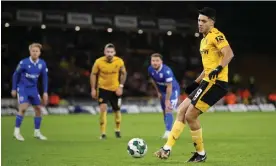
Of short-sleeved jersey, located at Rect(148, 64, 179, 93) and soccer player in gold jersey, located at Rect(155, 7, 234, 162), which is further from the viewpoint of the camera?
short-sleeved jersey, located at Rect(148, 64, 179, 93)

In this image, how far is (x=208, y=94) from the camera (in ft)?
29.2

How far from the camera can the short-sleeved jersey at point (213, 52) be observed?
29.0ft

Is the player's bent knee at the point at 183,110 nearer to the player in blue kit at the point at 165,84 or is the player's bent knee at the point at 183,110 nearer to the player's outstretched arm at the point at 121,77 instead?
the player in blue kit at the point at 165,84

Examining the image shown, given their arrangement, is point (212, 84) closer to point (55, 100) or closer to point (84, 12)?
point (55, 100)

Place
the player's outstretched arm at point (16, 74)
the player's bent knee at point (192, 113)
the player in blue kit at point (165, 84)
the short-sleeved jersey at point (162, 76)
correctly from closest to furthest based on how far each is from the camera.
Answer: the player's bent knee at point (192, 113) → the player's outstretched arm at point (16, 74) → the player in blue kit at point (165, 84) → the short-sleeved jersey at point (162, 76)

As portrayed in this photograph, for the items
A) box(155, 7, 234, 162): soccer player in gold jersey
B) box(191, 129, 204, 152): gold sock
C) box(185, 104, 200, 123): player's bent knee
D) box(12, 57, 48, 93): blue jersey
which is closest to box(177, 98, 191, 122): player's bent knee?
box(155, 7, 234, 162): soccer player in gold jersey

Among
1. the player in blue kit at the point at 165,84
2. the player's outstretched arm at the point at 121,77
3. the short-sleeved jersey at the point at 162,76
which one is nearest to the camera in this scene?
the player in blue kit at the point at 165,84

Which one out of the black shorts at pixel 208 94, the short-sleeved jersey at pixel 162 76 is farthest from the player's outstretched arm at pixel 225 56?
the short-sleeved jersey at pixel 162 76

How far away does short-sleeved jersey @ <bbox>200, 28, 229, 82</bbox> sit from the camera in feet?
29.0

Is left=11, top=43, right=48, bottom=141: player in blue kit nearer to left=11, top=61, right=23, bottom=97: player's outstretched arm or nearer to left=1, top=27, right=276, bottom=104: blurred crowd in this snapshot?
left=11, top=61, right=23, bottom=97: player's outstretched arm

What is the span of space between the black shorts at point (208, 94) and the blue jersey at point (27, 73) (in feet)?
22.6

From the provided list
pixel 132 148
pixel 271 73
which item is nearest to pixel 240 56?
pixel 271 73

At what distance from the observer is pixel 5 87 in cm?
3203

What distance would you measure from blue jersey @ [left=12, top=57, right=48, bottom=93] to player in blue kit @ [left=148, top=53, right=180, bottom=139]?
2.83 meters
